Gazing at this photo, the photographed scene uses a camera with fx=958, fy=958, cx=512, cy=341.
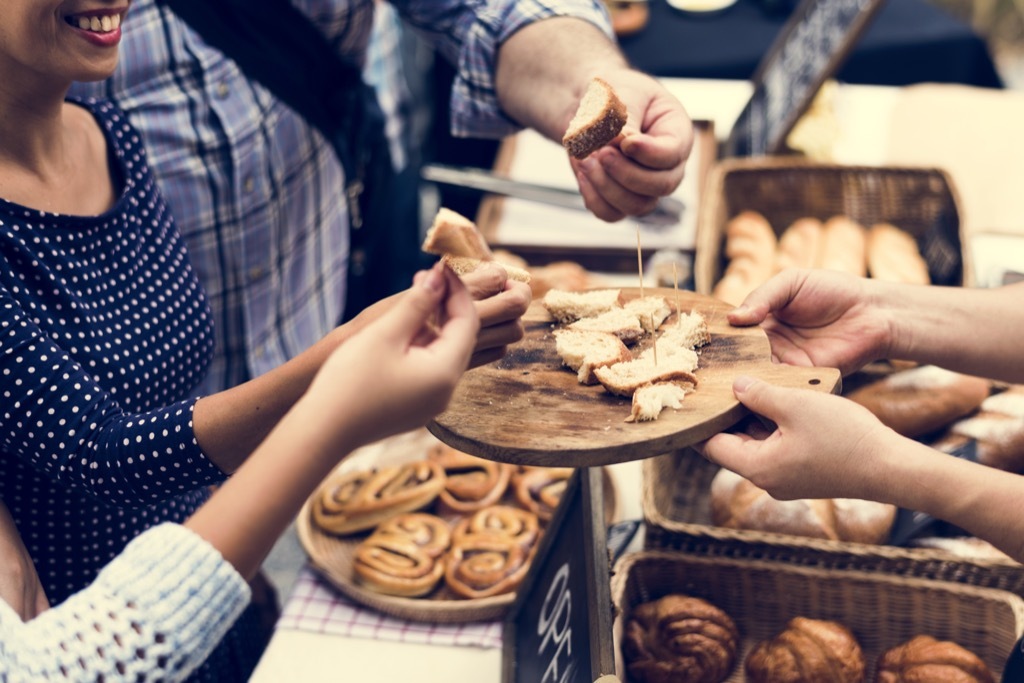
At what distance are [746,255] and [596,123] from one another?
1.26 metres

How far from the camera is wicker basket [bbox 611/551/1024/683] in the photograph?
1809 mm

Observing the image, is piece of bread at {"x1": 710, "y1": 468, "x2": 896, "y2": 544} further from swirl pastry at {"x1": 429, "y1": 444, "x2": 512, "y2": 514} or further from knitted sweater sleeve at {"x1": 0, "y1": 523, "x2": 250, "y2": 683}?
knitted sweater sleeve at {"x1": 0, "y1": 523, "x2": 250, "y2": 683}

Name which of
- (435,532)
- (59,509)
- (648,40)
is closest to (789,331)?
(435,532)

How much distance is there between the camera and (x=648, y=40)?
15.2 feet

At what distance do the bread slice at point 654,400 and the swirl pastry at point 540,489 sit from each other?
77 centimetres

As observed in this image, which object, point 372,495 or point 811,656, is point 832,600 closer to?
point 811,656

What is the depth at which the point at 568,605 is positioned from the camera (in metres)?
1.67

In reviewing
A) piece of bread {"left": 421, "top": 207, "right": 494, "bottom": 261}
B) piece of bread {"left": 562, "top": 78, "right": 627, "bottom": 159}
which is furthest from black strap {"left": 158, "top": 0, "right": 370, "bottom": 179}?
piece of bread {"left": 562, "top": 78, "right": 627, "bottom": 159}

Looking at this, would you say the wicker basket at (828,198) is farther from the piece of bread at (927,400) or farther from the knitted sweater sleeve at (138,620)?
the knitted sweater sleeve at (138,620)

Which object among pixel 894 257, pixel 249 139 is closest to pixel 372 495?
pixel 249 139

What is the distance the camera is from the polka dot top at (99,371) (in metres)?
1.55

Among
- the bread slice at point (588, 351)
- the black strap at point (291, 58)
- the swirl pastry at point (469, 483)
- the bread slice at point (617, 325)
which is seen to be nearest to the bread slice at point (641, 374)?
the bread slice at point (588, 351)

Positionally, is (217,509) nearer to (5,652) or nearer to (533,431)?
(5,652)

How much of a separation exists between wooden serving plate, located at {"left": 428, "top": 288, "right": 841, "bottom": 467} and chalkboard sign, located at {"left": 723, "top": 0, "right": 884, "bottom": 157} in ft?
4.80
